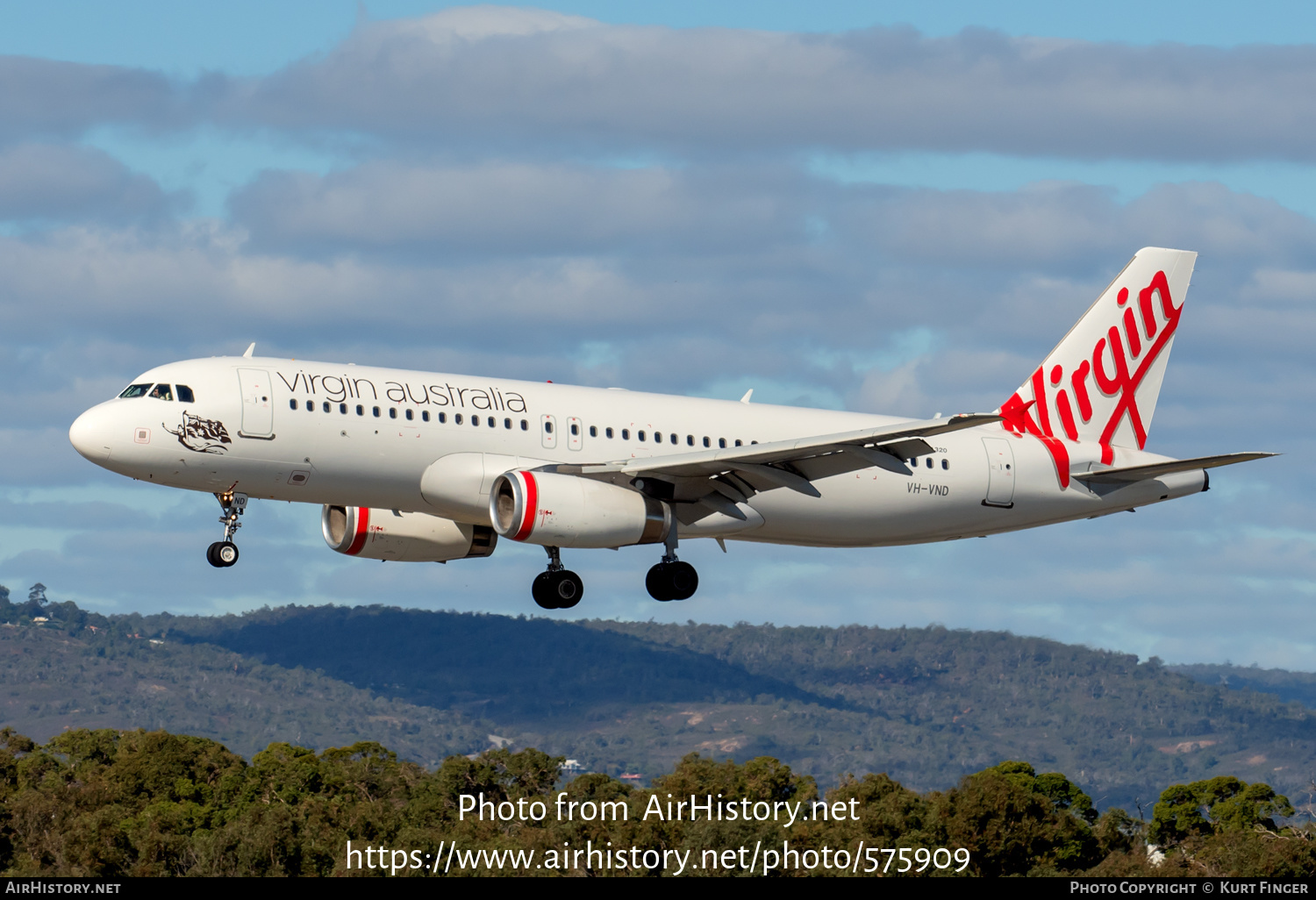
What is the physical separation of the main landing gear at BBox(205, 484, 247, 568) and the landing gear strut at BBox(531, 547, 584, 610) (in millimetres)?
8999

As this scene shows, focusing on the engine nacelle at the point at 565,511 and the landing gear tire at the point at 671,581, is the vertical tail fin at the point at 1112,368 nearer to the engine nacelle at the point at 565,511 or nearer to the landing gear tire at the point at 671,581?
the landing gear tire at the point at 671,581

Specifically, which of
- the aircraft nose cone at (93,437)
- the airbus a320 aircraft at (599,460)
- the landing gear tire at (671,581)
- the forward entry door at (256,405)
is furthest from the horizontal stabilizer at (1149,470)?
the aircraft nose cone at (93,437)

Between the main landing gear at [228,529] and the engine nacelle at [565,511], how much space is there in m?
6.83

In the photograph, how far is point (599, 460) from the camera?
→ 53719mm

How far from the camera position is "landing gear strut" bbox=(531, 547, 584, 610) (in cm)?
5541

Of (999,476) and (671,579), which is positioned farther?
(999,476)

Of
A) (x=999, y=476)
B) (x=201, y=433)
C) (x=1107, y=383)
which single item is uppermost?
(x=1107, y=383)

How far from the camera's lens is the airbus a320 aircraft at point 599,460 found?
4994 centimetres

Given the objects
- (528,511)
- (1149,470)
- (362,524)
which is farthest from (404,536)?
(1149,470)

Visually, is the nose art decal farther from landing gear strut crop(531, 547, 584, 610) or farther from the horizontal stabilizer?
the horizontal stabilizer

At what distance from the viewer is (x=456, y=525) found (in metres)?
57.6

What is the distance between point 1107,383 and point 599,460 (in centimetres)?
1927

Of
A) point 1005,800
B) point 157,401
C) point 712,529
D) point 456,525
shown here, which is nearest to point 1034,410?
point 712,529

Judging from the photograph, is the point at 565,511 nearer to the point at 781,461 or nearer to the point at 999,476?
the point at 781,461
